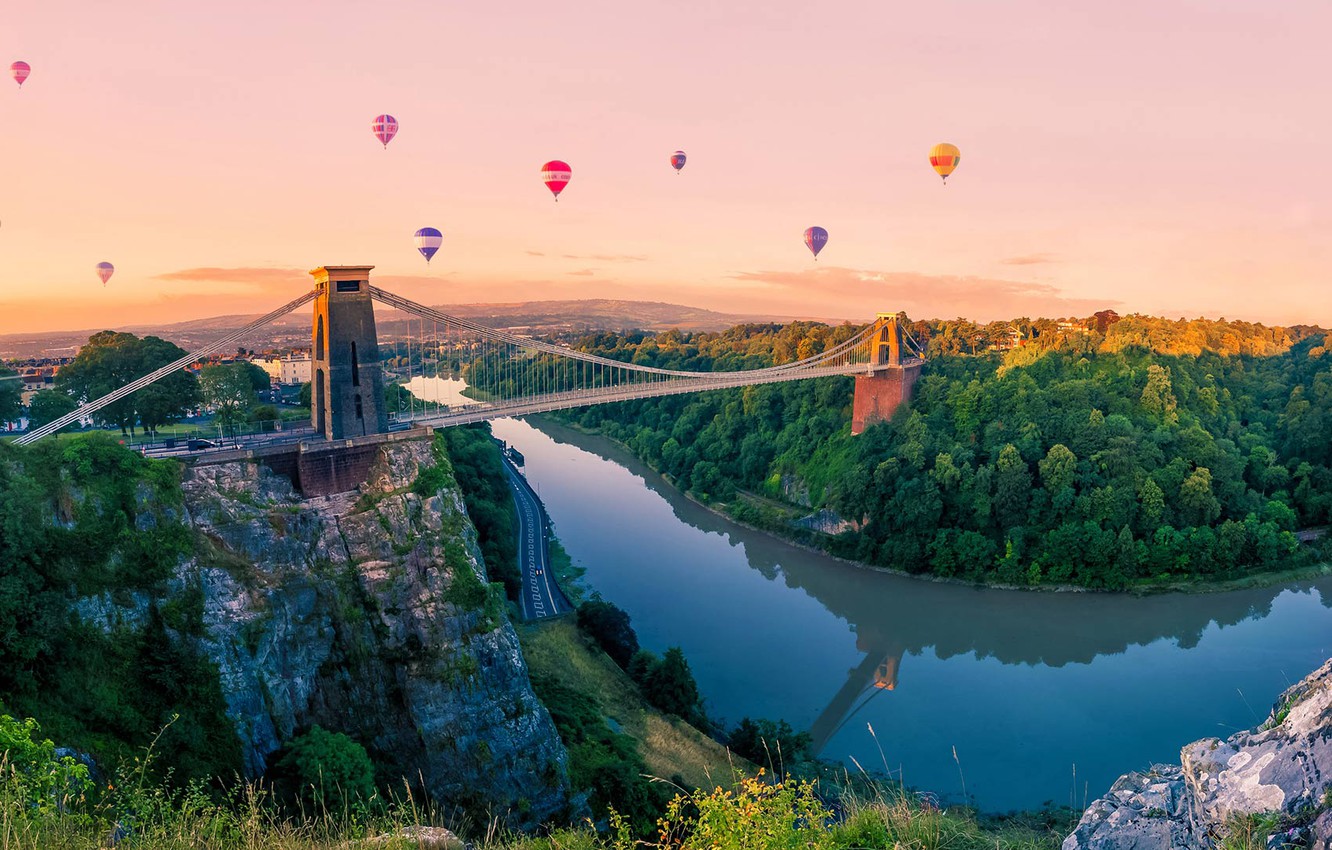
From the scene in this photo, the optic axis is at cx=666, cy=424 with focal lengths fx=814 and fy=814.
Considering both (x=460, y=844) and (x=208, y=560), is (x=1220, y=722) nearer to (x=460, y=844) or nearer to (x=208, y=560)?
(x=460, y=844)

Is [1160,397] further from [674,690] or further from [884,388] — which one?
[674,690]

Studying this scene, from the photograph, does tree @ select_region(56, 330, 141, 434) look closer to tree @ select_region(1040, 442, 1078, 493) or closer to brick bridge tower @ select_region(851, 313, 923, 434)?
brick bridge tower @ select_region(851, 313, 923, 434)

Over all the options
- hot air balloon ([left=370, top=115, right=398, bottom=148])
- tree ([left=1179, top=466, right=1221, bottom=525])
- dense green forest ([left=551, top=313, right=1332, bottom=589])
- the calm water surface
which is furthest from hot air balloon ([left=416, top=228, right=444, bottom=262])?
tree ([left=1179, top=466, right=1221, bottom=525])

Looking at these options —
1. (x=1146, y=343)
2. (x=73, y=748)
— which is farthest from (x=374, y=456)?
(x=1146, y=343)

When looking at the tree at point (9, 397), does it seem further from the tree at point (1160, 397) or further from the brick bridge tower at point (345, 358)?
the tree at point (1160, 397)

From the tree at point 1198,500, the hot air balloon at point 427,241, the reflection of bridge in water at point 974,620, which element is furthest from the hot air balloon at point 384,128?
the tree at point 1198,500

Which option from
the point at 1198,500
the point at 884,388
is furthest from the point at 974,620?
the point at 884,388
